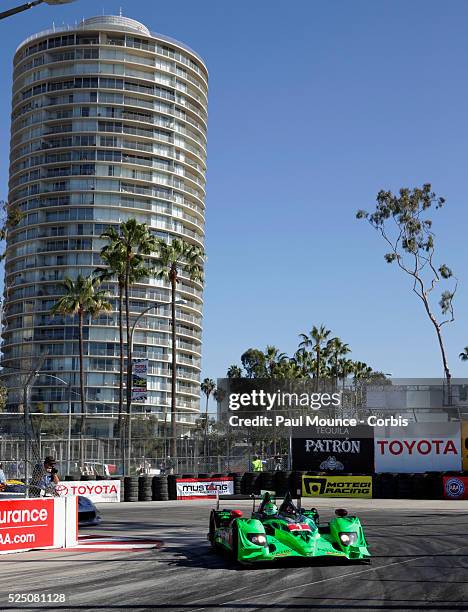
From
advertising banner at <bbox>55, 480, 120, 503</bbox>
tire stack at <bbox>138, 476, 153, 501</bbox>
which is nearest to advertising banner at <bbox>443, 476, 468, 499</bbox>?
tire stack at <bbox>138, 476, 153, 501</bbox>

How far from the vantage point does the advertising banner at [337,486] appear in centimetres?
3825

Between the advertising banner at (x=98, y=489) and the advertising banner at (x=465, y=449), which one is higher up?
the advertising banner at (x=465, y=449)

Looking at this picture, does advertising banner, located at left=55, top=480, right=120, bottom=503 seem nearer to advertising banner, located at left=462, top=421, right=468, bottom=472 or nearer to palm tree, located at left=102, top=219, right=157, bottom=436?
advertising banner, located at left=462, top=421, right=468, bottom=472

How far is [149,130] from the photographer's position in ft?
408

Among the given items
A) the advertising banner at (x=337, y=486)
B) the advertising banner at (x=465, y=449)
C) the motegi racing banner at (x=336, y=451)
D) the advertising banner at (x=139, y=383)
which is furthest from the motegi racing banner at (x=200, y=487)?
the advertising banner at (x=139, y=383)

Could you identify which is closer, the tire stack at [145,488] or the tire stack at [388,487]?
the tire stack at [145,488]

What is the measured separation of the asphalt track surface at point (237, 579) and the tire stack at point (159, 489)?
55.6ft

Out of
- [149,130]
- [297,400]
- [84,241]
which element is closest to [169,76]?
[149,130]

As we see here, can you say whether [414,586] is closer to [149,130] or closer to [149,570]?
[149,570]

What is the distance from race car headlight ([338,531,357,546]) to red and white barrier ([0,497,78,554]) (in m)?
6.56

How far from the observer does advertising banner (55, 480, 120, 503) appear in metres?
35.4

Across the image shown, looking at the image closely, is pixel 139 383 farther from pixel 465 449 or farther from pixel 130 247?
pixel 465 449

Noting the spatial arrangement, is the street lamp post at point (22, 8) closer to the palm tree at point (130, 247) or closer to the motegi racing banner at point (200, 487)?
the motegi racing banner at point (200, 487)

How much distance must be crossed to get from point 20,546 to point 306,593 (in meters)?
7.96
